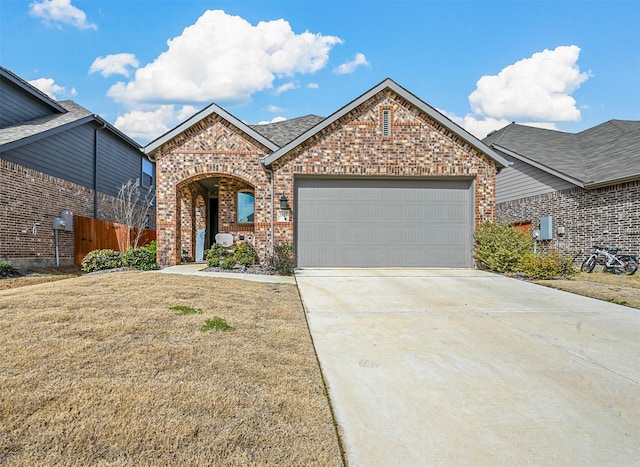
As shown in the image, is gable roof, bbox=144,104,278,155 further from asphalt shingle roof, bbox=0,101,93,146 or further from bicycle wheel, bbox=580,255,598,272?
bicycle wheel, bbox=580,255,598,272

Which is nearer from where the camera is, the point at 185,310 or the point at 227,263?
the point at 185,310

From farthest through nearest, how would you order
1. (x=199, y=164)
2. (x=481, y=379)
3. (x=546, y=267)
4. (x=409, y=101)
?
(x=199, y=164) < (x=409, y=101) < (x=546, y=267) < (x=481, y=379)

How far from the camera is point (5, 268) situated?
984 cm

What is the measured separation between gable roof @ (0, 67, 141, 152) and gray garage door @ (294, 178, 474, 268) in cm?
853

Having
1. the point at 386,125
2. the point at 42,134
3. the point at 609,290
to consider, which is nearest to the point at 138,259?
the point at 42,134

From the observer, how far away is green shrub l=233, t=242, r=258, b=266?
1104 cm

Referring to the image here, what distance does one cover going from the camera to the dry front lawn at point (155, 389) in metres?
2.24

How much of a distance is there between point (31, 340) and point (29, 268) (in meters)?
9.48

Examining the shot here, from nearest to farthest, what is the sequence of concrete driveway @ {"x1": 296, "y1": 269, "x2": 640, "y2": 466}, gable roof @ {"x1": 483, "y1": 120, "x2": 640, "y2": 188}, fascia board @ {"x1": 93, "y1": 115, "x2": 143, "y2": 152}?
1. concrete driveway @ {"x1": 296, "y1": 269, "x2": 640, "y2": 466}
2. gable roof @ {"x1": 483, "y1": 120, "x2": 640, "y2": 188}
3. fascia board @ {"x1": 93, "y1": 115, "x2": 143, "y2": 152}

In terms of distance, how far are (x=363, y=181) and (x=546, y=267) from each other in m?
5.45

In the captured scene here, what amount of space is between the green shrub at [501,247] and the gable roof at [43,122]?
1394 cm

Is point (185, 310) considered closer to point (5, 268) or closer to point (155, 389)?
point (155, 389)

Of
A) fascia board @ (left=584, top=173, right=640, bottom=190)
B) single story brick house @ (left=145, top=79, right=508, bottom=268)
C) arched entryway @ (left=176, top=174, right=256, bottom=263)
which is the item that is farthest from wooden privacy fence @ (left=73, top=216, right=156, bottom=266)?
fascia board @ (left=584, top=173, right=640, bottom=190)

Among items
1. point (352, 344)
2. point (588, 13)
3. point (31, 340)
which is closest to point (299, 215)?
point (352, 344)
